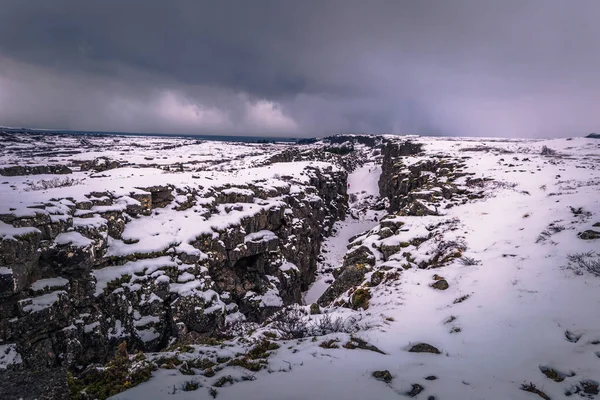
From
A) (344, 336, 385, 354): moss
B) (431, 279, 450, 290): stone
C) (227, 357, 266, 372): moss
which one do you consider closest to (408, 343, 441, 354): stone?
(344, 336, 385, 354): moss

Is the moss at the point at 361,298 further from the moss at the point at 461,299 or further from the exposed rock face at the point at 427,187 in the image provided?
the exposed rock face at the point at 427,187

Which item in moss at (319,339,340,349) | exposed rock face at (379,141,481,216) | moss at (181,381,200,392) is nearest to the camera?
moss at (181,381,200,392)

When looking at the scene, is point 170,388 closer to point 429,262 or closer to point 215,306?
point 429,262

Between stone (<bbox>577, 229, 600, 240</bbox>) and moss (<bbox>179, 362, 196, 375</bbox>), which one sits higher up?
stone (<bbox>577, 229, 600, 240</bbox>)

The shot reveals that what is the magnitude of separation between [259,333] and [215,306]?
12.9 meters

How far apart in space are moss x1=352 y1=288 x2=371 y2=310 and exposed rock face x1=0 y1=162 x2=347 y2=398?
12300mm

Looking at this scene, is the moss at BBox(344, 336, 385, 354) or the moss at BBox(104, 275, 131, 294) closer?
the moss at BBox(344, 336, 385, 354)

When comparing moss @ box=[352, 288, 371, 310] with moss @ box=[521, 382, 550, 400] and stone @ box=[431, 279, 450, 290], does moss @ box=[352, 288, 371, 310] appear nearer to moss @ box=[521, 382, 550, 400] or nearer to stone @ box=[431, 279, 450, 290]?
stone @ box=[431, 279, 450, 290]

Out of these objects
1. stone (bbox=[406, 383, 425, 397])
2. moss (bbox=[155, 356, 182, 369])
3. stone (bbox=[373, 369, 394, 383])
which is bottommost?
moss (bbox=[155, 356, 182, 369])

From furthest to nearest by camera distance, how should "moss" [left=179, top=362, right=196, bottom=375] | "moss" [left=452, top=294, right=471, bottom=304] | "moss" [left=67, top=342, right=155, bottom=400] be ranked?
1. "moss" [left=452, top=294, right=471, bottom=304]
2. "moss" [left=179, top=362, right=196, bottom=375]
3. "moss" [left=67, top=342, right=155, bottom=400]

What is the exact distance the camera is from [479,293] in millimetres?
10852

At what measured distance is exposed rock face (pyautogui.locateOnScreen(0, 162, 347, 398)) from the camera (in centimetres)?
1533

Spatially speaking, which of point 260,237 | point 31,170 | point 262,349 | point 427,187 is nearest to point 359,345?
point 262,349

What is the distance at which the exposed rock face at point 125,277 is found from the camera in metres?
15.3
